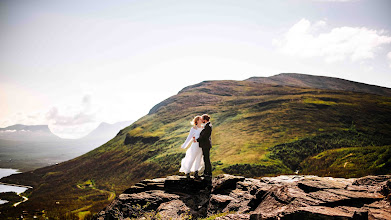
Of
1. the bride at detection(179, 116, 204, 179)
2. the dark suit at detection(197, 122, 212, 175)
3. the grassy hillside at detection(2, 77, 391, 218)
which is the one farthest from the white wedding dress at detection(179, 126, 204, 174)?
the grassy hillside at detection(2, 77, 391, 218)

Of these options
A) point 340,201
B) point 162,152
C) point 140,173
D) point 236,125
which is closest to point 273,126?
point 236,125

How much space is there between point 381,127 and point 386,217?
66825 mm

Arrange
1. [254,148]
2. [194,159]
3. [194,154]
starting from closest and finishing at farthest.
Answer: [194,154] → [194,159] → [254,148]

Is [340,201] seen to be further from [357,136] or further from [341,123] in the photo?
[341,123]

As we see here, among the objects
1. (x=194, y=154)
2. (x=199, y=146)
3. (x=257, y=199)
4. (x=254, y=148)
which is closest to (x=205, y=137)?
(x=199, y=146)

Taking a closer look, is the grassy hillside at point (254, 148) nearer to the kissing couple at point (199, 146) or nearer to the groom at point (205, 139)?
the kissing couple at point (199, 146)

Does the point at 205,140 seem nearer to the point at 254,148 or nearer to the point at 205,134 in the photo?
the point at 205,134

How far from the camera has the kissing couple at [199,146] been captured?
554 inches

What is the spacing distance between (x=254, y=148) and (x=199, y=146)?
146 ft

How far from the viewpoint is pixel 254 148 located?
5525 cm

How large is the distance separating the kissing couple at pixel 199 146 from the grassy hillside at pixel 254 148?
27.4 meters

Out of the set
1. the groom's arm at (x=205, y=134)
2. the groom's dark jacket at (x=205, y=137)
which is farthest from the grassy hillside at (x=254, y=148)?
the groom's arm at (x=205, y=134)

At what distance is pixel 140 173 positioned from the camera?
83.9 meters

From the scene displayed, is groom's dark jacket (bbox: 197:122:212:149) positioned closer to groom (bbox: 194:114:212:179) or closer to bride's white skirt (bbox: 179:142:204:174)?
groom (bbox: 194:114:212:179)
